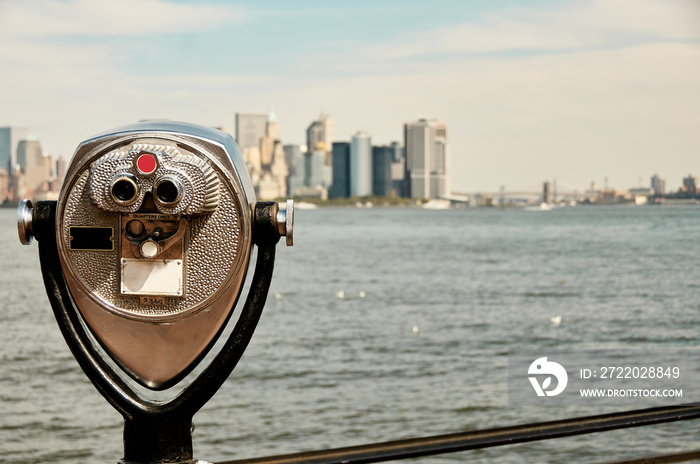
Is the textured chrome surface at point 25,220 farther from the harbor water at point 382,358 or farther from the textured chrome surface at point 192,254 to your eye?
the harbor water at point 382,358

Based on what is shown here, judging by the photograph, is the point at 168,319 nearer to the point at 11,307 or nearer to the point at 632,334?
the point at 632,334

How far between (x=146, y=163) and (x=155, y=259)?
0.59ft

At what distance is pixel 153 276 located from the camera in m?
1.72

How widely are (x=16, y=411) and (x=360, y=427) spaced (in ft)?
11.7

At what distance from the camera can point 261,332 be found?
14.4m

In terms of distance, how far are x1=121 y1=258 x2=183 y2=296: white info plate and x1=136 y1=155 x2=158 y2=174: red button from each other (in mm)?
169

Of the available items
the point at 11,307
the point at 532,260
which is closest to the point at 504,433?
the point at 11,307

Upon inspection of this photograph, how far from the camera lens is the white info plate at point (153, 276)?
1721mm
